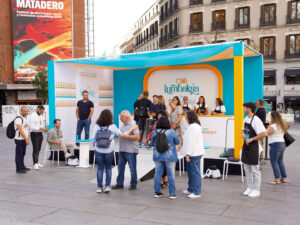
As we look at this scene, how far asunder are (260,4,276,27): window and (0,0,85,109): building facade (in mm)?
18980

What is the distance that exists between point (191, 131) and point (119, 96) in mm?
7691

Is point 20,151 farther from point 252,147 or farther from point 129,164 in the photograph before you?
point 252,147

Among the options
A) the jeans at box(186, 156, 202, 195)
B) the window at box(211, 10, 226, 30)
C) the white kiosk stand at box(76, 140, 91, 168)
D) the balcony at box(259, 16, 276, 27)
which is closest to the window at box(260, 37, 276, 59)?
the balcony at box(259, 16, 276, 27)

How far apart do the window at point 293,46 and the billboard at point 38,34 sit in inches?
867

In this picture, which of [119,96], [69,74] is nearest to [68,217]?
[69,74]

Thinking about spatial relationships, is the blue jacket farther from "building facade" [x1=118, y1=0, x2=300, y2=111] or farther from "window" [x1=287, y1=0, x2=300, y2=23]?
"window" [x1=287, y1=0, x2=300, y2=23]

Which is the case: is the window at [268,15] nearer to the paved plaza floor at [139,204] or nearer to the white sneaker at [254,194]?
the paved plaza floor at [139,204]

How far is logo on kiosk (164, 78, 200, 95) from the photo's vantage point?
38.5ft

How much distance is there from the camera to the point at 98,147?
20.4ft

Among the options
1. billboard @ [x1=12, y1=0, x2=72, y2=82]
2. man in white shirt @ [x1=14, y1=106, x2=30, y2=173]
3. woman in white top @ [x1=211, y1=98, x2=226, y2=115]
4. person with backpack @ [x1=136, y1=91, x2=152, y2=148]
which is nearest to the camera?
man in white shirt @ [x1=14, y1=106, x2=30, y2=173]

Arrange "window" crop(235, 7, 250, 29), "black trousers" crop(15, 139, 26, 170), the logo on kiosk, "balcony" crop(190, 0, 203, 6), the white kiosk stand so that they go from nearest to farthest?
1. "black trousers" crop(15, 139, 26, 170)
2. the white kiosk stand
3. the logo on kiosk
4. "window" crop(235, 7, 250, 29)
5. "balcony" crop(190, 0, 203, 6)

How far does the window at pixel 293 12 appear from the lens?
32.2 meters

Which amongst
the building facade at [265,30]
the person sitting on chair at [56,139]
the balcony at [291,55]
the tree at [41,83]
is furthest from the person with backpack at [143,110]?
the balcony at [291,55]

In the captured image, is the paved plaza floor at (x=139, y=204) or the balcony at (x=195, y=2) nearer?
the paved plaza floor at (x=139, y=204)
